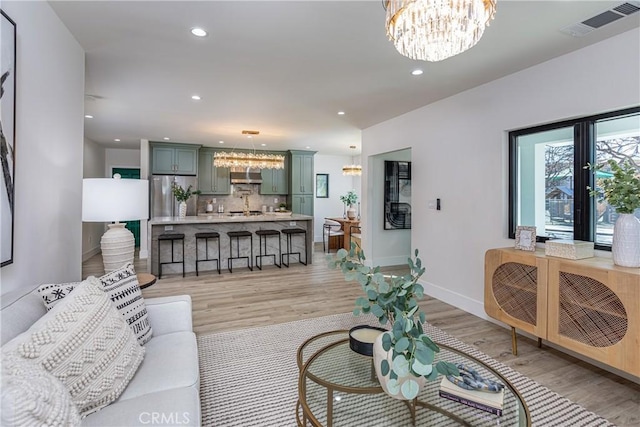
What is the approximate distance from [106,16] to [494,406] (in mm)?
3087

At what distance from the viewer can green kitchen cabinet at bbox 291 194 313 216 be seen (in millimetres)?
8305

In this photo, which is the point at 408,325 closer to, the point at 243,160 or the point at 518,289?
the point at 518,289

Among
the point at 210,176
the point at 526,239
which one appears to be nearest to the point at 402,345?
the point at 526,239

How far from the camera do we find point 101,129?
18.6ft

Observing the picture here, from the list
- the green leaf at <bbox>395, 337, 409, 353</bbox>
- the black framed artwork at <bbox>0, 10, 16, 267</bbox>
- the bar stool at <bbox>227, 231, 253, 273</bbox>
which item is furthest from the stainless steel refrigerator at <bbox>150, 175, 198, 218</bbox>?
the green leaf at <bbox>395, 337, 409, 353</bbox>

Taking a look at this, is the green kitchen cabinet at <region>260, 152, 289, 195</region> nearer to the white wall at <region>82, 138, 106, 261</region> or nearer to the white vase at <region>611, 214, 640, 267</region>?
the white wall at <region>82, 138, 106, 261</region>

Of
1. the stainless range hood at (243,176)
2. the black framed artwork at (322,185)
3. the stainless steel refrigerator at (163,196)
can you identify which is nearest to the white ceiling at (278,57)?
the stainless steel refrigerator at (163,196)

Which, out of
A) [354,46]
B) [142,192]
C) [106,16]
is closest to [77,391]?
[142,192]

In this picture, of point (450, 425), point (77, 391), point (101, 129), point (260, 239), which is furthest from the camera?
point (260, 239)

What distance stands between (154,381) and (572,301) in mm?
2657

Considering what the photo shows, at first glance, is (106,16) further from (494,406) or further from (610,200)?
(610,200)

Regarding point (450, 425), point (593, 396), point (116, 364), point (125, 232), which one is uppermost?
point (125, 232)

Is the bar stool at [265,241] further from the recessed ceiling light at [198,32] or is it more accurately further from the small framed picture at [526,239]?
the small framed picture at [526,239]

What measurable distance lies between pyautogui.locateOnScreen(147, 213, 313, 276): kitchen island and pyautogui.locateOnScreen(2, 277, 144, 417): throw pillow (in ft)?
12.9
